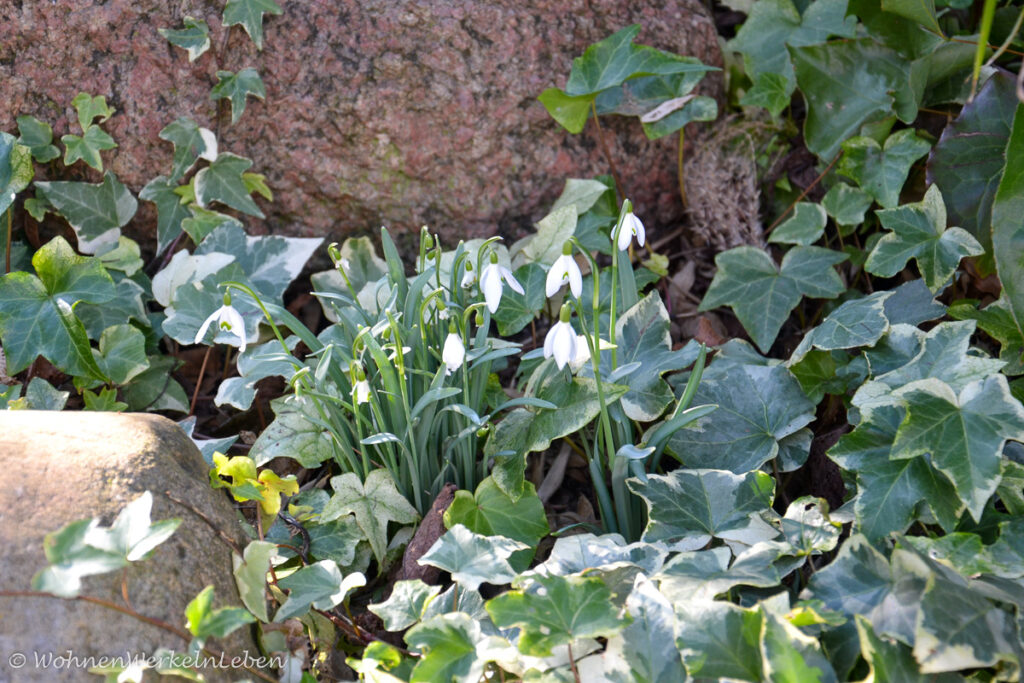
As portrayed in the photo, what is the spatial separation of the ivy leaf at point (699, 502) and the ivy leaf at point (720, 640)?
0.79 feet

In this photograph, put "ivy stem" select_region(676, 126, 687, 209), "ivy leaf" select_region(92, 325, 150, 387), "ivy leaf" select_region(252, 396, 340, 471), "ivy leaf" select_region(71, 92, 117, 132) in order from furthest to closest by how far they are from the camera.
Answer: "ivy stem" select_region(676, 126, 687, 209) → "ivy leaf" select_region(71, 92, 117, 132) → "ivy leaf" select_region(92, 325, 150, 387) → "ivy leaf" select_region(252, 396, 340, 471)

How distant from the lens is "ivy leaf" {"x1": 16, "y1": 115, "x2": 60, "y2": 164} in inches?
79.4

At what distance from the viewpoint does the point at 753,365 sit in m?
1.71

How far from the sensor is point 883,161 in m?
2.01

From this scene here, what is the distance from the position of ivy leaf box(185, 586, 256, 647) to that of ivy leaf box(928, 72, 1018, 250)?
5.43ft

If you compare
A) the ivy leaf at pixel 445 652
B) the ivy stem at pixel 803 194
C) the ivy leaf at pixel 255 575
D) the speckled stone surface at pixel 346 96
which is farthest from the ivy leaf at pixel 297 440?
the ivy stem at pixel 803 194

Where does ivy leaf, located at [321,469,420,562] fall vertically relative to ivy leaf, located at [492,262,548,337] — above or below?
below

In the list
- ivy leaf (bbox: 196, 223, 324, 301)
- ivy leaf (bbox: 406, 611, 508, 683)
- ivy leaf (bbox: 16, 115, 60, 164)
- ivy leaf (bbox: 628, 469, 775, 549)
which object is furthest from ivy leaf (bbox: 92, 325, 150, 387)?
ivy leaf (bbox: 628, 469, 775, 549)

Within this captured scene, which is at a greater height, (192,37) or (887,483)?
(192,37)

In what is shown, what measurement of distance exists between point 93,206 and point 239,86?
1.59 ft

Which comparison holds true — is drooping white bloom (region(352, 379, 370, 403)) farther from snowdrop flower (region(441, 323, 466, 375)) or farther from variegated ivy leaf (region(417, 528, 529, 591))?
variegated ivy leaf (region(417, 528, 529, 591))

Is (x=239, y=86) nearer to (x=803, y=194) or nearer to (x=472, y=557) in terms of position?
(x=472, y=557)

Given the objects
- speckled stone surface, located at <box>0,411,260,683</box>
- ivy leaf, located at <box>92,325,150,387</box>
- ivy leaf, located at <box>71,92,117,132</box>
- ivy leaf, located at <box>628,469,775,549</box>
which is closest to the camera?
speckled stone surface, located at <box>0,411,260,683</box>

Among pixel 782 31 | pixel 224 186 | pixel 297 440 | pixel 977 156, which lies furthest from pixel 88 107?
pixel 977 156
